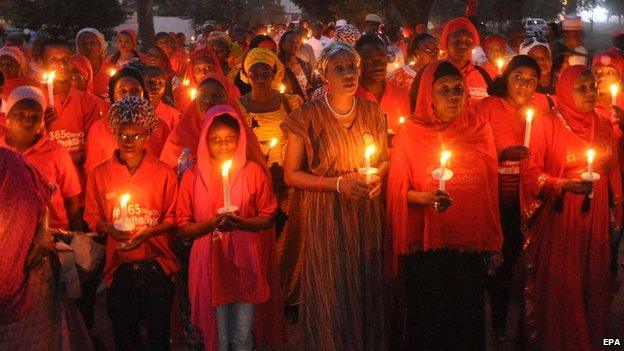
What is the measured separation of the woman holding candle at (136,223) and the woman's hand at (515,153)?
230 cm

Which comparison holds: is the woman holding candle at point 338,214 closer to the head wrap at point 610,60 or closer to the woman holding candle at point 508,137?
the woman holding candle at point 508,137

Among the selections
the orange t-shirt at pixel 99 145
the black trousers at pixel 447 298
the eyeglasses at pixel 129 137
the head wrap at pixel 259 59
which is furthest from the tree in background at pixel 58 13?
the black trousers at pixel 447 298

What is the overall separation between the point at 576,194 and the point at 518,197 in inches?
29.3

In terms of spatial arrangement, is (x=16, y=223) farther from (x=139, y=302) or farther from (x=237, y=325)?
(x=237, y=325)

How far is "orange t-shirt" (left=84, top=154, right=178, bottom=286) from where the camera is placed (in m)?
4.36

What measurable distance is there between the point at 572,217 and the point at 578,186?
1.47 feet

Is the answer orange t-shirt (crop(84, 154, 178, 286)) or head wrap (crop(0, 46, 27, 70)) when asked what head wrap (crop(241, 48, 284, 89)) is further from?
head wrap (crop(0, 46, 27, 70))

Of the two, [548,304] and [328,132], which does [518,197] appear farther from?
[328,132]

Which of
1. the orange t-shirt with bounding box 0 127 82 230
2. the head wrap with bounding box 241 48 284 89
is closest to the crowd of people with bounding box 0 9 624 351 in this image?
the orange t-shirt with bounding box 0 127 82 230

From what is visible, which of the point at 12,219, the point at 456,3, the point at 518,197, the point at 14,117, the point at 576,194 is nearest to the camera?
the point at 12,219

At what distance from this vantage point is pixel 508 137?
5355 mm

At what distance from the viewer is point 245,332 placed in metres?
4.41

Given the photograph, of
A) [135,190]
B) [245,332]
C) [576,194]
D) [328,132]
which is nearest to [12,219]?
[135,190]

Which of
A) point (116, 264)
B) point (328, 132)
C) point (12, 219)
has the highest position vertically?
point (328, 132)
